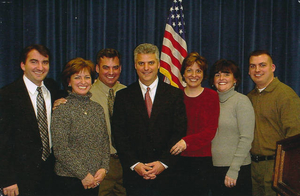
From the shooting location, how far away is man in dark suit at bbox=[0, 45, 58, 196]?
7.09 ft

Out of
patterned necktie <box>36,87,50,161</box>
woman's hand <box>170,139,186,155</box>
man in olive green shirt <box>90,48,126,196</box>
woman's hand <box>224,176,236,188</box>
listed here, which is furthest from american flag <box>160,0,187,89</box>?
patterned necktie <box>36,87,50,161</box>

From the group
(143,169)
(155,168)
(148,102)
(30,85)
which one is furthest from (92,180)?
(30,85)

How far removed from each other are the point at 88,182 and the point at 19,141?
2.49ft

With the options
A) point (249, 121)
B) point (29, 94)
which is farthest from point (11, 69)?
point (249, 121)

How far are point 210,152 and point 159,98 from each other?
78 cm

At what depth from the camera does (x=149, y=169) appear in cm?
223

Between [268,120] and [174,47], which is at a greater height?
[174,47]

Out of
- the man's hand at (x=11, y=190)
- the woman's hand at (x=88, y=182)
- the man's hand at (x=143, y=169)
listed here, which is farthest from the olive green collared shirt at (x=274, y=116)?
the man's hand at (x=11, y=190)

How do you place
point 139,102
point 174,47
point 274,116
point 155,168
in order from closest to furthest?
1. point 155,168
2. point 139,102
3. point 274,116
4. point 174,47

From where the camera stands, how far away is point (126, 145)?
2.28 metres

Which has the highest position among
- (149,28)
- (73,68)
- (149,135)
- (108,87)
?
(149,28)

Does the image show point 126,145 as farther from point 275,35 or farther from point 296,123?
point 275,35

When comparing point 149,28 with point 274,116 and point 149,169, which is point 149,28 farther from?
point 149,169

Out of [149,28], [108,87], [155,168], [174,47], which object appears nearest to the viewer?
[155,168]
